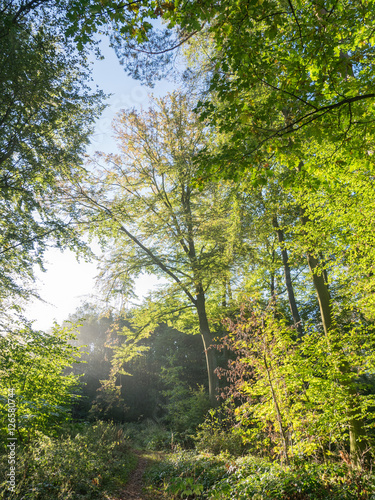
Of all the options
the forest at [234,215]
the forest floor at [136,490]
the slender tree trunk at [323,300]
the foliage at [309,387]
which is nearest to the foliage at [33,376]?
the forest at [234,215]

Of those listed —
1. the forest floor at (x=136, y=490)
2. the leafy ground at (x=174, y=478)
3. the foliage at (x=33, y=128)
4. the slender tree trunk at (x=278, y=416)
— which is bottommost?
the forest floor at (x=136, y=490)

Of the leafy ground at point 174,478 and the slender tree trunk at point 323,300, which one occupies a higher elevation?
the slender tree trunk at point 323,300

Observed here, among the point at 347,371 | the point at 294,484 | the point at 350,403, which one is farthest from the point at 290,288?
the point at 294,484

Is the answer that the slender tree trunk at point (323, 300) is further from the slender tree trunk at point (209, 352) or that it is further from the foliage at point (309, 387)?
the slender tree trunk at point (209, 352)

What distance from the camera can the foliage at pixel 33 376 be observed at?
554 centimetres

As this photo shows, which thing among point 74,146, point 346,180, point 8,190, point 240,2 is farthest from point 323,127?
point 8,190

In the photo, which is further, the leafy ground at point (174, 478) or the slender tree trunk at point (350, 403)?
the slender tree trunk at point (350, 403)

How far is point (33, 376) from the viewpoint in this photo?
20.4 feet

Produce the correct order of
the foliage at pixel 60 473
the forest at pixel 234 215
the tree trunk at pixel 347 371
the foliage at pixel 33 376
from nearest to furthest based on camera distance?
the forest at pixel 234 215, the foliage at pixel 60 473, the tree trunk at pixel 347 371, the foliage at pixel 33 376

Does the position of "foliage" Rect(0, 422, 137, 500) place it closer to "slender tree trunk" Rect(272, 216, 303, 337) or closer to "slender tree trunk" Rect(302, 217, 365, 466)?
"slender tree trunk" Rect(302, 217, 365, 466)

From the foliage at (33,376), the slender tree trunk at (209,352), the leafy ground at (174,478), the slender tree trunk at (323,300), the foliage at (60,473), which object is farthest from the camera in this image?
the slender tree trunk at (209,352)

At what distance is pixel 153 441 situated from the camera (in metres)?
12.3

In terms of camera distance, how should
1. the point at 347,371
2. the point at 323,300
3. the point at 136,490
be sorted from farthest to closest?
the point at 323,300 → the point at 136,490 → the point at 347,371

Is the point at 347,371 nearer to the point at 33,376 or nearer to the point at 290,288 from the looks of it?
the point at 290,288
